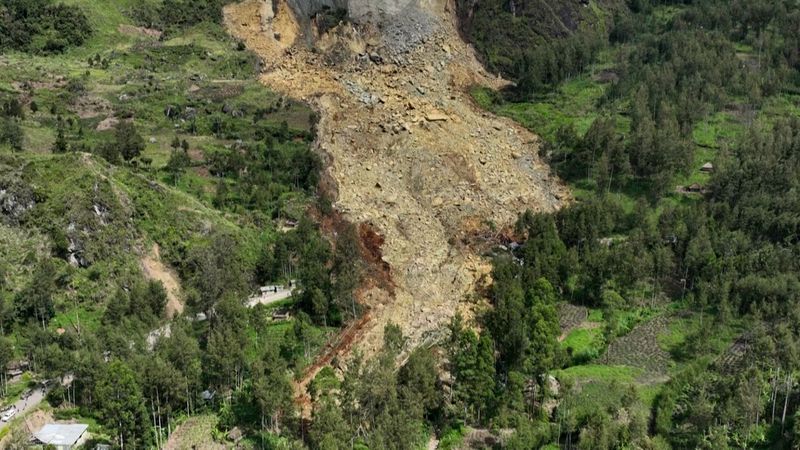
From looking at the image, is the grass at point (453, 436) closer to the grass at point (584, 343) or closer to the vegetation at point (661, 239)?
the vegetation at point (661, 239)

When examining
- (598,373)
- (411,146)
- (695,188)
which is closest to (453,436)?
(598,373)

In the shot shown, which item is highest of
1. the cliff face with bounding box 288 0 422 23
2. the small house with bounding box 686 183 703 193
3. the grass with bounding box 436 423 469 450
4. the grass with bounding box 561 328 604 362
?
the cliff face with bounding box 288 0 422 23

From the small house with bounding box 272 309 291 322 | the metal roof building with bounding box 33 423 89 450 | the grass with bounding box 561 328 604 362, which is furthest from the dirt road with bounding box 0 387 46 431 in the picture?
the grass with bounding box 561 328 604 362

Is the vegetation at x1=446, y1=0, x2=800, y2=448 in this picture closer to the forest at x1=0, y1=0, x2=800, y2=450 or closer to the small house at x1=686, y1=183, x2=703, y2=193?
the forest at x1=0, y1=0, x2=800, y2=450

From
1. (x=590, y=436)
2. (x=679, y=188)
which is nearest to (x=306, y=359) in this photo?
(x=590, y=436)

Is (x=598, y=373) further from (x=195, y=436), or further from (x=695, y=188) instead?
(x=695, y=188)

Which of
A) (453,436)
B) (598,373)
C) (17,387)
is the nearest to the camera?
(17,387)
